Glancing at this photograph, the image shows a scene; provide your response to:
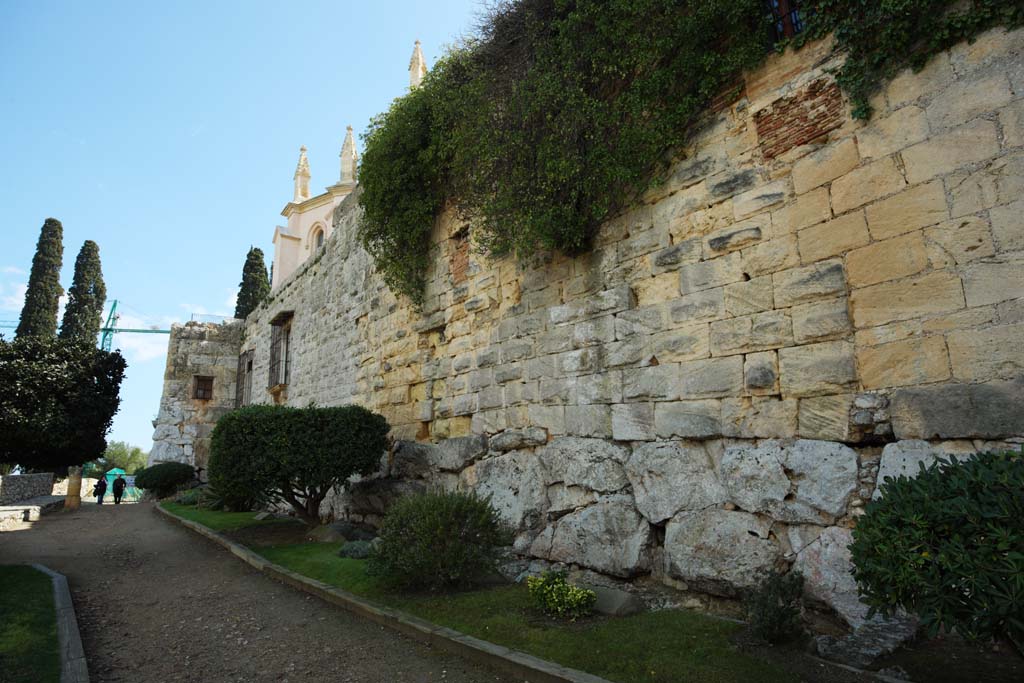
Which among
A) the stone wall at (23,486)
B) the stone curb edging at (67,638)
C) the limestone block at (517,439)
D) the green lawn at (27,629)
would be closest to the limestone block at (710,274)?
the limestone block at (517,439)

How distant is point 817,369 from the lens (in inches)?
163

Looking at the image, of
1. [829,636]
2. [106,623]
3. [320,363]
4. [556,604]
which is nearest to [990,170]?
[829,636]

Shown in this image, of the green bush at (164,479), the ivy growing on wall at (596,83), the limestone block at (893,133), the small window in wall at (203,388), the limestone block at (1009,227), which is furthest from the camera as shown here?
the small window in wall at (203,388)

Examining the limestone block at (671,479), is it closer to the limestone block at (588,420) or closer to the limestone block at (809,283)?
the limestone block at (588,420)

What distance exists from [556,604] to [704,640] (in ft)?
3.88

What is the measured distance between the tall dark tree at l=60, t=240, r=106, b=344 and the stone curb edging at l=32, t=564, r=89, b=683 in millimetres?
24868

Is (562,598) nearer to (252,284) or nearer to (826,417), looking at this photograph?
(826,417)

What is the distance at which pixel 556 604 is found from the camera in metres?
4.59

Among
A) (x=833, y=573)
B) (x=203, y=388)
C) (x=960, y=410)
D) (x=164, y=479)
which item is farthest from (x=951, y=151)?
(x=203, y=388)

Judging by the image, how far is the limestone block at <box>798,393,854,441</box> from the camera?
3.95 meters

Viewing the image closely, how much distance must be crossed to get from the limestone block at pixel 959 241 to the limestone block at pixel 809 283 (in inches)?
21.4

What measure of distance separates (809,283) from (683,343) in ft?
3.57

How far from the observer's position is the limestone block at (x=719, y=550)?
13.7 feet

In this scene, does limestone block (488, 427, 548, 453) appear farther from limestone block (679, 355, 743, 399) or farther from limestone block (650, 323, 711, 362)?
limestone block (679, 355, 743, 399)
